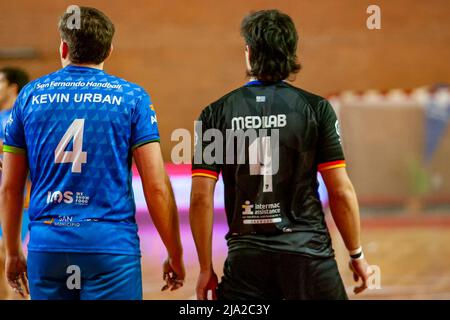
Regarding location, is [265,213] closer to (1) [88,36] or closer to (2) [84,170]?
(2) [84,170]

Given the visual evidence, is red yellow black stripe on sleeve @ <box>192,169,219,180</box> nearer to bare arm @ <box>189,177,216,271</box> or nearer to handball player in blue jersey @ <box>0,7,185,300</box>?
bare arm @ <box>189,177,216,271</box>

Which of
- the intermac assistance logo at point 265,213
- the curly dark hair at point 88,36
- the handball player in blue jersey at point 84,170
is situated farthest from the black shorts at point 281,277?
the curly dark hair at point 88,36

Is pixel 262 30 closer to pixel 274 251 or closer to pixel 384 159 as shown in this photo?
pixel 274 251

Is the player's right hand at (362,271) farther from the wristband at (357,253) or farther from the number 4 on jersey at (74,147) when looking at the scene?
the number 4 on jersey at (74,147)

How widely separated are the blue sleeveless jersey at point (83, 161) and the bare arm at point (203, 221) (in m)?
0.28

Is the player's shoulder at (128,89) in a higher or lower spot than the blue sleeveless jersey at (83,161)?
higher

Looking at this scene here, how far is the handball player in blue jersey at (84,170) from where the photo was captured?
2674 mm

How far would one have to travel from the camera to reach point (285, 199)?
2773 millimetres

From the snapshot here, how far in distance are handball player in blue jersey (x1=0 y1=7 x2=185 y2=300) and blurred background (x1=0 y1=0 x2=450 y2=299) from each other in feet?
24.3

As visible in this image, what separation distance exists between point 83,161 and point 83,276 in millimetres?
484

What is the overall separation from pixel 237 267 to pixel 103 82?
39.7 inches

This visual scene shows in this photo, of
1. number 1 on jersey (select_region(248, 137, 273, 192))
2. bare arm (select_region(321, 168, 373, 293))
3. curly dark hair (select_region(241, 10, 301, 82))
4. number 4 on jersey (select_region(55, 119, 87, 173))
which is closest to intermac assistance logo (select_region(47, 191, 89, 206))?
number 4 on jersey (select_region(55, 119, 87, 173))

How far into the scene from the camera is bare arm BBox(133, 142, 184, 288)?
280 centimetres
